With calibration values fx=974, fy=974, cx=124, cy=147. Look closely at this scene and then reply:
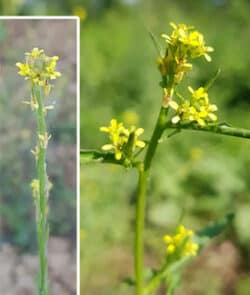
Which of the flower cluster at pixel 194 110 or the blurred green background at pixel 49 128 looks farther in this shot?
the blurred green background at pixel 49 128

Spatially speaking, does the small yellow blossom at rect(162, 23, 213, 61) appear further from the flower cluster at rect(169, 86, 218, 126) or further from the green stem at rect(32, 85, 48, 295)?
the green stem at rect(32, 85, 48, 295)

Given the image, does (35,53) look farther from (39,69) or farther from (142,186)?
(142,186)

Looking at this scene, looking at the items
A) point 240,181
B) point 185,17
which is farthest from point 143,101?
point 185,17

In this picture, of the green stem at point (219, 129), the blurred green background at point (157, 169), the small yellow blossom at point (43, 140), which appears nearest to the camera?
the green stem at point (219, 129)

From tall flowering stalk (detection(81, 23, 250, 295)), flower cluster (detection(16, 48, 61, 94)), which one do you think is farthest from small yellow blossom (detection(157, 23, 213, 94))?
flower cluster (detection(16, 48, 61, 94))

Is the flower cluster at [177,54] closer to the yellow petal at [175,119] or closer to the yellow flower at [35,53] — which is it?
the yellow petal at [175,119]

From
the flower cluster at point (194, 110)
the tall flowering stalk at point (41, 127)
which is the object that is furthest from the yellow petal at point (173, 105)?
the tall flowering stalk at point (41, 127)

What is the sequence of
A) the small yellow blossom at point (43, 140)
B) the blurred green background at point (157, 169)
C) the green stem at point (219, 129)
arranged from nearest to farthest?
the green stem at point (219, 129) → the small yellow blossom at point (43, 140) → the blurred green background at point (157, 169)
